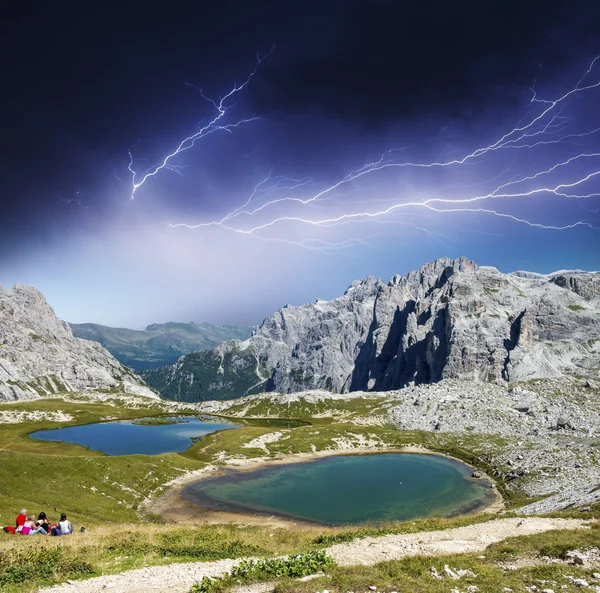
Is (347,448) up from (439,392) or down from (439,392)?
down

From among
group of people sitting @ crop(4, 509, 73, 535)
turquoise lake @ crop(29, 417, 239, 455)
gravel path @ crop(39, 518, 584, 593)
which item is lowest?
turquoise lake @ crop(29, 417, 239, 455)

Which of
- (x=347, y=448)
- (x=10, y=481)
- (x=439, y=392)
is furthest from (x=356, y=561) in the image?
(x=439, y=392)

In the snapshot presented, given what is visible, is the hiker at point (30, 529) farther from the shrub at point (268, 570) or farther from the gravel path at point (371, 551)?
the shrub at point (268, 570)

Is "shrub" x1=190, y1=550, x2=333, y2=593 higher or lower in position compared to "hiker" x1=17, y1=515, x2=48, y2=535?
higher

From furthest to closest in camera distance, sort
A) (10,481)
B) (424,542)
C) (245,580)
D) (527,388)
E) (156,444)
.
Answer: (527,388), (156,444), (10,481), (424,542), (245,580)

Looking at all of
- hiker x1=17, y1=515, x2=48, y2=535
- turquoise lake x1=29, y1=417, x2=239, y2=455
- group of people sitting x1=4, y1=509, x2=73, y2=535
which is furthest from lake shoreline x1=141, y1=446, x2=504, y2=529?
turquoise lake x1=29, y1=417, x2=239, y2=455

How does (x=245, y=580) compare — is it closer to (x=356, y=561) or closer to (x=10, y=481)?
(x=356, y=561)

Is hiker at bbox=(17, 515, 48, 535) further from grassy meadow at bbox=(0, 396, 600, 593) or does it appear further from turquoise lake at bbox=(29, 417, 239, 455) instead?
turquoise lake at bbox=(29, 417, 239, 455)
